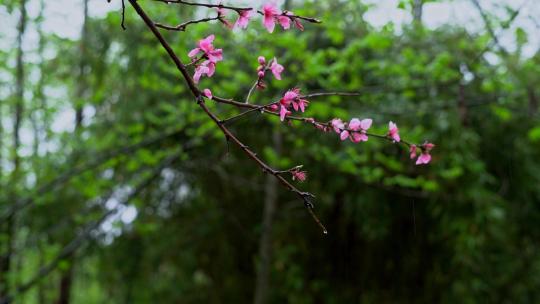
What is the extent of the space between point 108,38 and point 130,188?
1.62 m

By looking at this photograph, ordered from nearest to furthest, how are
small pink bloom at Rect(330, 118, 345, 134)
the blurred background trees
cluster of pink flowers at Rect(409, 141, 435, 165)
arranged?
small pink bloom at Rect(330, 118, 345, 134), cluster of pink flowers at Rect(409, 141, 435, 165), the blurred background trees

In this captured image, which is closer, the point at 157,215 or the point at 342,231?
the point at 342,231

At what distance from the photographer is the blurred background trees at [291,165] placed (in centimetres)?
431

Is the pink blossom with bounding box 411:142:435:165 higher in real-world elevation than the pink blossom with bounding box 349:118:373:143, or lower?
lower

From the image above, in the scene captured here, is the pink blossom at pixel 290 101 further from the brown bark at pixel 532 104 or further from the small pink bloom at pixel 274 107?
the brown bark at pixel 532 104

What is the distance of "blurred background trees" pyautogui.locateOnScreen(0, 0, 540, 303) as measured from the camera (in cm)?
431

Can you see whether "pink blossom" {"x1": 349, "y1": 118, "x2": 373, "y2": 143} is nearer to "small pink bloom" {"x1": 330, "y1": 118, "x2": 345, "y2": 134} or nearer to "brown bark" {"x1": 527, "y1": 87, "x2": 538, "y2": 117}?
"small pink bloom" {"x1": 330, "y1": 118, "x2": 345, "y2": 134}

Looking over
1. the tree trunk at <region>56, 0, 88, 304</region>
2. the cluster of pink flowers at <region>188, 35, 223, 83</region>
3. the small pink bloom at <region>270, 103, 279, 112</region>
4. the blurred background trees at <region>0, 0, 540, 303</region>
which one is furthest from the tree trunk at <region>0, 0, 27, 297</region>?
the small pink bloom at <region>270, 103, 279, 112</region>

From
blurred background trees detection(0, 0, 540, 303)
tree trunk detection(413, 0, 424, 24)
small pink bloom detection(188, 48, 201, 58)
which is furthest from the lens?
blurred background trees detection(0, 0, 540, 303)

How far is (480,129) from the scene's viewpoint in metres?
5.11

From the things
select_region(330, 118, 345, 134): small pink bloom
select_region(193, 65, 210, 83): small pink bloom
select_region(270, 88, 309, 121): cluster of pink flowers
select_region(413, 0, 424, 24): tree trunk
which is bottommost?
select_region(413, 0, 424, 24): tree trunk

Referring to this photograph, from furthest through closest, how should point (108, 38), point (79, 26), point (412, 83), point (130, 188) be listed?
point (79, 26), point (108, 38), point (130, 188), point (412, 83)

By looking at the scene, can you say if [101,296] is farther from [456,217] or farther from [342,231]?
[456,217]

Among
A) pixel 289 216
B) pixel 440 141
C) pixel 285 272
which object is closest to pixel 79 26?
pixel 289 216
